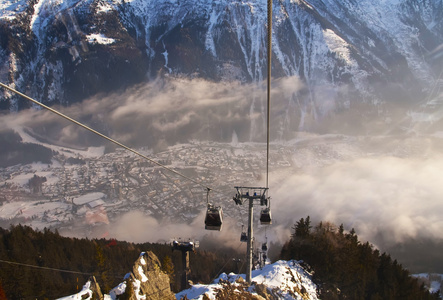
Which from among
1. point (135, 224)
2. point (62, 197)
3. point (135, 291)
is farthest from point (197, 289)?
point (62, 197)

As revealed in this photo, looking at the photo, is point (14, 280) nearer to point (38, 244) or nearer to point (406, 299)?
point (38, 244)

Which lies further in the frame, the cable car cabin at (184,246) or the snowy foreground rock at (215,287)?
the cable car cabin at (184,246)

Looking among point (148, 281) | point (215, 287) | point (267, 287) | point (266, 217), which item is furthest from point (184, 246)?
point (148, 281)

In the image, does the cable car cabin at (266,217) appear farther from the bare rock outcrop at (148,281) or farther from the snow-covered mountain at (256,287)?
the bare rock outcrop at (148,281)

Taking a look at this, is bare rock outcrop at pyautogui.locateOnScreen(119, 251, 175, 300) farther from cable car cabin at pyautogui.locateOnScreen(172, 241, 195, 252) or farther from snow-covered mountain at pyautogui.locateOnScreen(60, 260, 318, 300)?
cable car cabin at pyautogui.locateOnScreen(172, 241, 195, 252)

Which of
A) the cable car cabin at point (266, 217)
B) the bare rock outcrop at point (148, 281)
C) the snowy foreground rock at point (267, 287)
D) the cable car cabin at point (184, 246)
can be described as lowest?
the cable car cabin at point (184, 246)

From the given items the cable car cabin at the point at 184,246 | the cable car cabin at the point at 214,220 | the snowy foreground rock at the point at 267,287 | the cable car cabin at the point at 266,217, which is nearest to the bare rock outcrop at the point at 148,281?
the snowy foreground rock at the point at 267,287

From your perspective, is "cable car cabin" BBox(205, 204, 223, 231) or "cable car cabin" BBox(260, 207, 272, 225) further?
"cable car cabin" BBox(260, 207, 272, 225)

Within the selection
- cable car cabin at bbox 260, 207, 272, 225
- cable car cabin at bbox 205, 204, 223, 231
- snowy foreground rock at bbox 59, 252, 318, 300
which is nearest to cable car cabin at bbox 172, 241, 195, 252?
snowy foreground rock at bbox 59, 252, 318, 300
